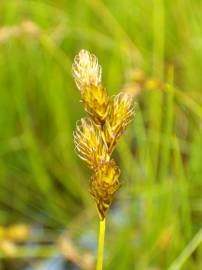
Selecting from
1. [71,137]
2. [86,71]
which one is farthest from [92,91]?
[71,137]

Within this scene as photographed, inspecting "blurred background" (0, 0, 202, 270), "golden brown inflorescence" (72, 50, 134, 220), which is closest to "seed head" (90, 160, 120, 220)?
"golden brown inflorescence" (72, 50, 134, 220)

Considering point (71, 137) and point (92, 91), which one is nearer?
point (92, 91)

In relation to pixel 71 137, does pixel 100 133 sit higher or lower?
lower

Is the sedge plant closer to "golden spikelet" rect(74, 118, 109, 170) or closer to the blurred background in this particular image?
"golden spikelet" rect(74, 118, 109, 170)

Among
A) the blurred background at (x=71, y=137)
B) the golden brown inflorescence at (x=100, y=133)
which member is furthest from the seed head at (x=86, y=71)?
the blurred background at (x=71, y=137)

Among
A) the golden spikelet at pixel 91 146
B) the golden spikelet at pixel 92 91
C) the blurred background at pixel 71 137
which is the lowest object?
the golden spikelet at pixel 91 146

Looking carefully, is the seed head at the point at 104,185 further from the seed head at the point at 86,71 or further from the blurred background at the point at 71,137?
the blurred background at the point at 71,137

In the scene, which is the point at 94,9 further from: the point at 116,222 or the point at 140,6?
the point at 116,222

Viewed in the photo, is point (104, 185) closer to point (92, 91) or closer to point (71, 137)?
point (92, 91)
